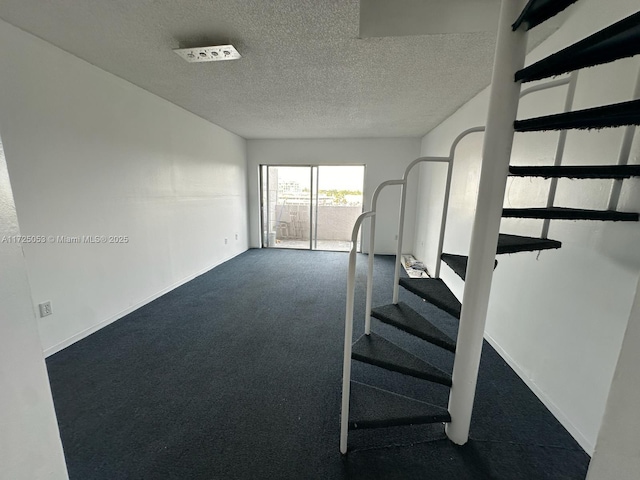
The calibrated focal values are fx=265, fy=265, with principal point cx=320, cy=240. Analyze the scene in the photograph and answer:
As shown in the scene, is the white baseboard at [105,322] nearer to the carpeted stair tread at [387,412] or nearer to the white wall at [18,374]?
the white wall at [18,374]

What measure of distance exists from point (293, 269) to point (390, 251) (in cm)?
233

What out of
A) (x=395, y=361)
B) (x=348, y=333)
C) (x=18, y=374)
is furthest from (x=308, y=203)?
→ (x=18, y=374)

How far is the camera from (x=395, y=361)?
5.02 feet

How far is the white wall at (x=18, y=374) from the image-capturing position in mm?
751

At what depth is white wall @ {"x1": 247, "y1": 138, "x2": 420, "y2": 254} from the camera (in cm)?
540

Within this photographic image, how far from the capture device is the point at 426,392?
1.87m

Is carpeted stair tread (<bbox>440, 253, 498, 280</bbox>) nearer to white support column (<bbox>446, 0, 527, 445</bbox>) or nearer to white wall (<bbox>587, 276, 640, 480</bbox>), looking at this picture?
white support column (<bbox>446, 0, 527, 445</bbox>)

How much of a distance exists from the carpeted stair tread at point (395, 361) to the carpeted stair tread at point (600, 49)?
1496 millimetres

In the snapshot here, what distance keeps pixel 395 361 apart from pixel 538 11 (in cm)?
169

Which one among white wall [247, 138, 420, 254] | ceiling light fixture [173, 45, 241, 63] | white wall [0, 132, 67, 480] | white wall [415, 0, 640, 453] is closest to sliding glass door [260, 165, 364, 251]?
white wall [247, 138, 420, 254]

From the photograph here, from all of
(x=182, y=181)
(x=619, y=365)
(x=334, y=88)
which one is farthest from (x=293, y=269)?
(x=619, y=365)

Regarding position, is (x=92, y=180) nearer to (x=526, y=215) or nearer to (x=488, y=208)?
(x=488, y=208)

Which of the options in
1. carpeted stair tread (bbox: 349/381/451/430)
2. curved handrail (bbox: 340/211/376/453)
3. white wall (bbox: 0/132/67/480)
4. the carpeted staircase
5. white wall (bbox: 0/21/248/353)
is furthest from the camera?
white wall (bbox: 0/21/248/353)

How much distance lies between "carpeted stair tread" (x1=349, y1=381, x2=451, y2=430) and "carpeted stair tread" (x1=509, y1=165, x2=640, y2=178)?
1335 mm
